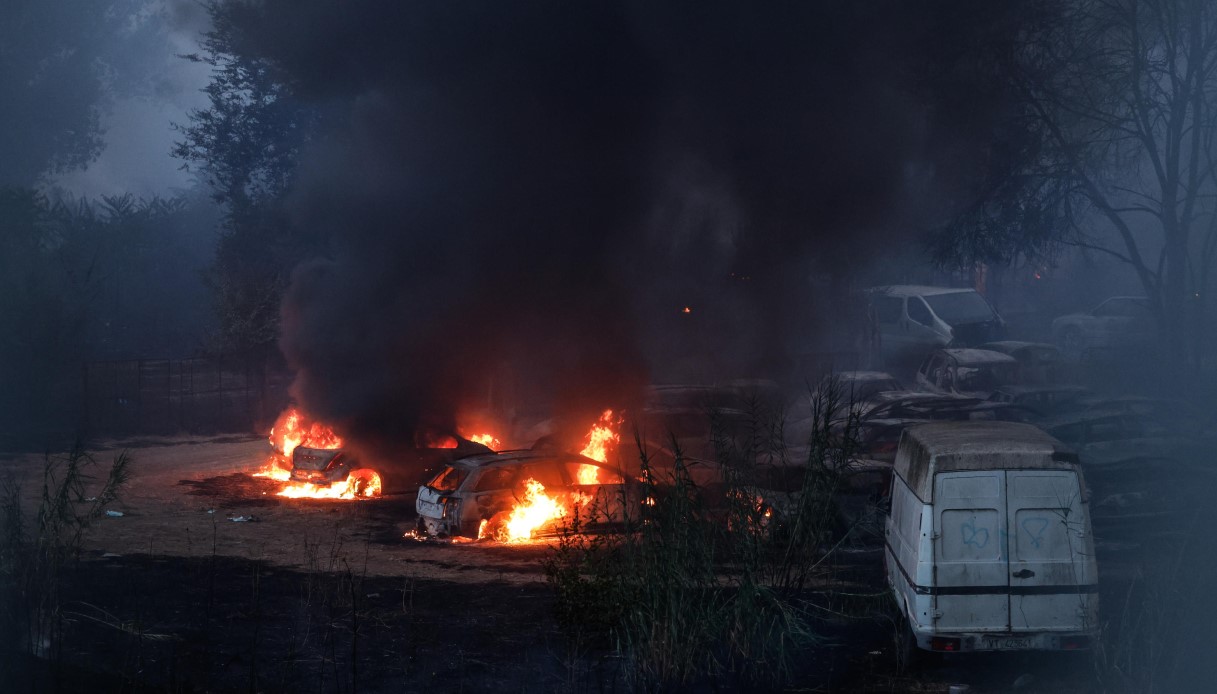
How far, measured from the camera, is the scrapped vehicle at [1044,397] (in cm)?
1493

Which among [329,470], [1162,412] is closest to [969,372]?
[1162,412]

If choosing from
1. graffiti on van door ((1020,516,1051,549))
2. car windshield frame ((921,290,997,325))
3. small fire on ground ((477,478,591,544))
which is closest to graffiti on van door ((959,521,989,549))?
graffiti on van door ((1020,516,1051,549))

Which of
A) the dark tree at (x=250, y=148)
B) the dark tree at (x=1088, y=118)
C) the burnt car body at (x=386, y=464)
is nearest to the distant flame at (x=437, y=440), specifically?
the burnt car body at (x=386, y=464)

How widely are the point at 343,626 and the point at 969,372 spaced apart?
1475 cm

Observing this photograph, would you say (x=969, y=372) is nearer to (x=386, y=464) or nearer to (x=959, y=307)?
(x=959, y=307)

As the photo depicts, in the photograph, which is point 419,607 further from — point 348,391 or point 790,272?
point 790,272

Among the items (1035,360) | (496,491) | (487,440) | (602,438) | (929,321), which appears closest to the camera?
(496,491)

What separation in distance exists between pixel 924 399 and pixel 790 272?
5708mm

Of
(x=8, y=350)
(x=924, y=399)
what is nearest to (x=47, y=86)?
(x=8, y=350)

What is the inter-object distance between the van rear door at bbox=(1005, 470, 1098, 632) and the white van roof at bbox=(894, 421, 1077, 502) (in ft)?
0.27

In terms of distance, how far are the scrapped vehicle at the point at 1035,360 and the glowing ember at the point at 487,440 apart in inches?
426

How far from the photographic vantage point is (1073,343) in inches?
1059

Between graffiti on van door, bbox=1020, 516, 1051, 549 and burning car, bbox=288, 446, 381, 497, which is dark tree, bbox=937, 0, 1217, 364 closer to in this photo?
burning car, bbox=288, 446, 381, 497

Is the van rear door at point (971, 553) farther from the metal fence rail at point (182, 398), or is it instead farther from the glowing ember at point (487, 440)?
the metal fence rail at point (182, 398)
